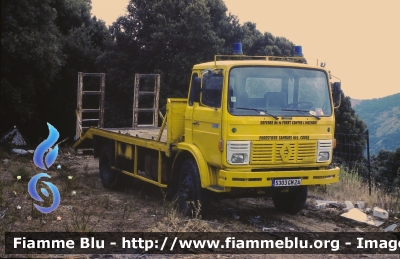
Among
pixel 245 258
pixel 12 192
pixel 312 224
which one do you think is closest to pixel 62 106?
pixel 12 192

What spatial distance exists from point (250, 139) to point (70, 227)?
2.94 meters

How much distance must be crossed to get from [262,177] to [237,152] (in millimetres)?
537

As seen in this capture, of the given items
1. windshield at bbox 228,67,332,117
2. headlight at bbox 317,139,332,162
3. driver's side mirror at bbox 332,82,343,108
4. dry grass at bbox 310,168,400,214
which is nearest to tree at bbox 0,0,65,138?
dry grass at bbox 310,168,400,214

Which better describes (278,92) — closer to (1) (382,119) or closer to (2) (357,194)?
(2) (357,194)

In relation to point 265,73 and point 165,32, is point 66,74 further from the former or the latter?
point 265,73

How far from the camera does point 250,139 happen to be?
8391 millimetres

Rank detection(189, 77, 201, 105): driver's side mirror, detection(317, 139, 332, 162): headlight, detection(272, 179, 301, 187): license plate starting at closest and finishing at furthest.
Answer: detection(272, 179, 301, 187): license plate → detection(189, 77, 201, 105): driver's side mirror → detection(317, 139, 332, 162): headlight

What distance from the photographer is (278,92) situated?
29.1ft

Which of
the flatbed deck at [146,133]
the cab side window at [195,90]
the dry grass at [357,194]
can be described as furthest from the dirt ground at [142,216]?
the cab side window at [195,90]

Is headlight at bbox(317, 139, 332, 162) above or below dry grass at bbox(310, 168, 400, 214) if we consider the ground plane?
above

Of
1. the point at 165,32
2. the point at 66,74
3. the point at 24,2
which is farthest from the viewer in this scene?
the point at 165,32

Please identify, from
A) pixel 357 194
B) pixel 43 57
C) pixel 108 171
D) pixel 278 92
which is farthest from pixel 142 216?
pixel 43 57

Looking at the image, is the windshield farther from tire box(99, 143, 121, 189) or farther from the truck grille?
tire box(99, 143, 121, 189)

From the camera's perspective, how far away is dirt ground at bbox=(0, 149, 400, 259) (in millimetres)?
8117
